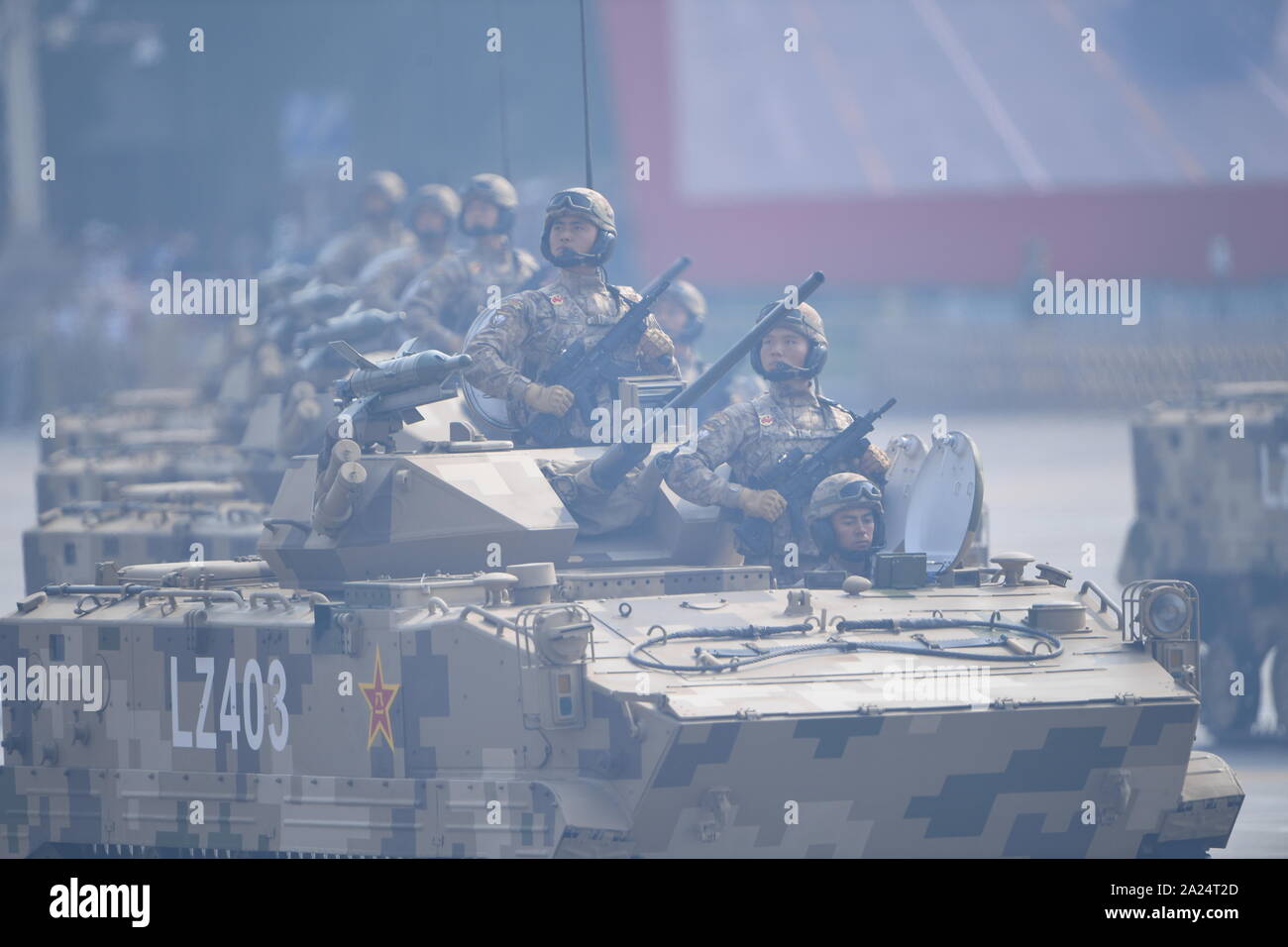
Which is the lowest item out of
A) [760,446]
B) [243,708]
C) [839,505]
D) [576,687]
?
[243,708]

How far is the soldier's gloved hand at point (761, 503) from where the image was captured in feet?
54.2

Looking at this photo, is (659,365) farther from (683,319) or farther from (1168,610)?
(683,319)

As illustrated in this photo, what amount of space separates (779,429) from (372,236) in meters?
13.2

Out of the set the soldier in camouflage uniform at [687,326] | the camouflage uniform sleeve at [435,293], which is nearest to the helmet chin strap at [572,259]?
the soldier in camouflage uniform at [687,326]

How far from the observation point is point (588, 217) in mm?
18078

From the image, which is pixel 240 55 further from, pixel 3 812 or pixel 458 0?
pixel 3 812

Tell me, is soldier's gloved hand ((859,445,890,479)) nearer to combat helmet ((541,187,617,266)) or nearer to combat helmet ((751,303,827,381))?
combat helmet ((751,303,827,381))

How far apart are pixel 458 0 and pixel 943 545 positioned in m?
47.5

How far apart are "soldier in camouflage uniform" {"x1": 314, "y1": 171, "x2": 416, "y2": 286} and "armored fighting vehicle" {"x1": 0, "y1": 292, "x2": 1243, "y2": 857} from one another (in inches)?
488

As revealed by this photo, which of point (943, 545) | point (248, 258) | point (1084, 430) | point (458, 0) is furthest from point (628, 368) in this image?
point (458, 0)

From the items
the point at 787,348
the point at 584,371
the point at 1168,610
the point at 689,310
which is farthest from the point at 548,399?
the point at 689,310

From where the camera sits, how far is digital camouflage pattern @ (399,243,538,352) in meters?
24.7

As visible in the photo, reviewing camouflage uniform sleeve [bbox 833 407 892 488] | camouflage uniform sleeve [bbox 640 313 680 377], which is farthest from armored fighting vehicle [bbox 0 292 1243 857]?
camouflage uniform sleeve [bbox 640 313 680 377]

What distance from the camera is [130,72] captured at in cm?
6744
